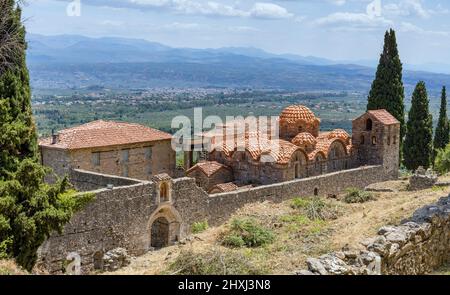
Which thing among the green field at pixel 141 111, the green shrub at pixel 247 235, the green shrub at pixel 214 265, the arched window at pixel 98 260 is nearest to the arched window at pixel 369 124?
the green shrub at pixel 247 235

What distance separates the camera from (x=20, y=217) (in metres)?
17.8

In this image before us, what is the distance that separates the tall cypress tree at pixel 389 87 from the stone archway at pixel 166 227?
77.3 ft

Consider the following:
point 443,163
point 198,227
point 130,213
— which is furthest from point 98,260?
point 443,163

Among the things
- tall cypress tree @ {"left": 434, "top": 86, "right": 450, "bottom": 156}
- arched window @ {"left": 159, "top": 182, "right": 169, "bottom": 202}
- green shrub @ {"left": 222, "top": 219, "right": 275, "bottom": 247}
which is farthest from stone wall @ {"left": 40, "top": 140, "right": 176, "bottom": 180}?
tall cypress tree @ {"left": 434, "top": 86, "right": 450, "bottom": 156}

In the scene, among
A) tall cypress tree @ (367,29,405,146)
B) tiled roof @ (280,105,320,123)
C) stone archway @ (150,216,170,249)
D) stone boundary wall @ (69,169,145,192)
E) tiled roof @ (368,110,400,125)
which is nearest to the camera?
stone archway @ (150,216,170,249)

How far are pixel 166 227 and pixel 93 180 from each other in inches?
174

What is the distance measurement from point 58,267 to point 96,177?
670 centimetres

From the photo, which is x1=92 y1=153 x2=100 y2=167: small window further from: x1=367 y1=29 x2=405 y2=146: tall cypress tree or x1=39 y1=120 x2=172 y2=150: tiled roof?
x1=367 y1=29 x2=405 y2=146: tall cypress tree

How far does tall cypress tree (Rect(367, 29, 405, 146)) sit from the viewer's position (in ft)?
147

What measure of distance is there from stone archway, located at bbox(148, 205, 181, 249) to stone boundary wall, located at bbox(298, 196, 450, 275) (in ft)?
44.9

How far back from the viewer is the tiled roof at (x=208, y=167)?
107 ft

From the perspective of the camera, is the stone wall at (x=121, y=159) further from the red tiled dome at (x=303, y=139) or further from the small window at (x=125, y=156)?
the red tiled dome at (x=303, y=139)

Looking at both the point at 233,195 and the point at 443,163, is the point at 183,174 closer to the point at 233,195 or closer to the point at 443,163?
the point at 233,195
